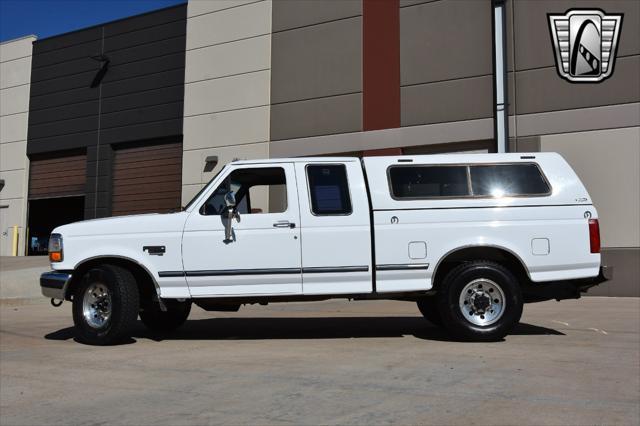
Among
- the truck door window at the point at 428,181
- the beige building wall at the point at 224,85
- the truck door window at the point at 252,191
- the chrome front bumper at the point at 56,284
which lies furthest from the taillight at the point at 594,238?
the beige building wall at the point at 224,85

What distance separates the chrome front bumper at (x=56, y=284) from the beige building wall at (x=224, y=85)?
12.3 m

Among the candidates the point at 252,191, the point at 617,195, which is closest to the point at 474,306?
the point at 252,191

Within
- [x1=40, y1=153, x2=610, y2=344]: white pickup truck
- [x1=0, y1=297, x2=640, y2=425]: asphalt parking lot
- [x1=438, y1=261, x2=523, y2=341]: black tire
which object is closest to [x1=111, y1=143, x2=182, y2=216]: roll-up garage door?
[x1=0, y1=297, x2=640, y2=425]: asphalt parking lot

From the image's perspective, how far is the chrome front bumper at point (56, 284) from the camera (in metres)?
6.92

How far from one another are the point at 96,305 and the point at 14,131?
21407 millimetres

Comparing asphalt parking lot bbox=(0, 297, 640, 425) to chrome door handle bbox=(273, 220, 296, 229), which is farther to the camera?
chrome door handle bbox=(273, 220, 296, 229)

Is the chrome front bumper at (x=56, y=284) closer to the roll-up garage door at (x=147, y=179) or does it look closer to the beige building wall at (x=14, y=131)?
the roll-up garage door at (x=147, y=179)

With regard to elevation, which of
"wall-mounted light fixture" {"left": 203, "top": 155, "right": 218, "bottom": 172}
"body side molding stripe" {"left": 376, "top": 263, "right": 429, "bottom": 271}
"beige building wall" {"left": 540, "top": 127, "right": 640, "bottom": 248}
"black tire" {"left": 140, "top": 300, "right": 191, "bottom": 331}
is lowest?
"black tire" {"left": 140, "top": 300, "right": 191, "bottom": 331}

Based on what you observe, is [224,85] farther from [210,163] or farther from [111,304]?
[111,304]

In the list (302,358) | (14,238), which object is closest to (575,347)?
(302,358)

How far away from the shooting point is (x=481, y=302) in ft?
22.2

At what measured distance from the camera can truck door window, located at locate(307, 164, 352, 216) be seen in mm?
6867

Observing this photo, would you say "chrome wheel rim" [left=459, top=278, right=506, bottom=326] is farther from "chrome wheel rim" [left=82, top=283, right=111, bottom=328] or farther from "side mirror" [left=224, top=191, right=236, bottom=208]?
"chrome wheel rim" [left=82, top=283, right=111, bottom=328]

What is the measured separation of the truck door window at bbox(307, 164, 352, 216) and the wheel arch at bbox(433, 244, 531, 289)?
1.34 m
